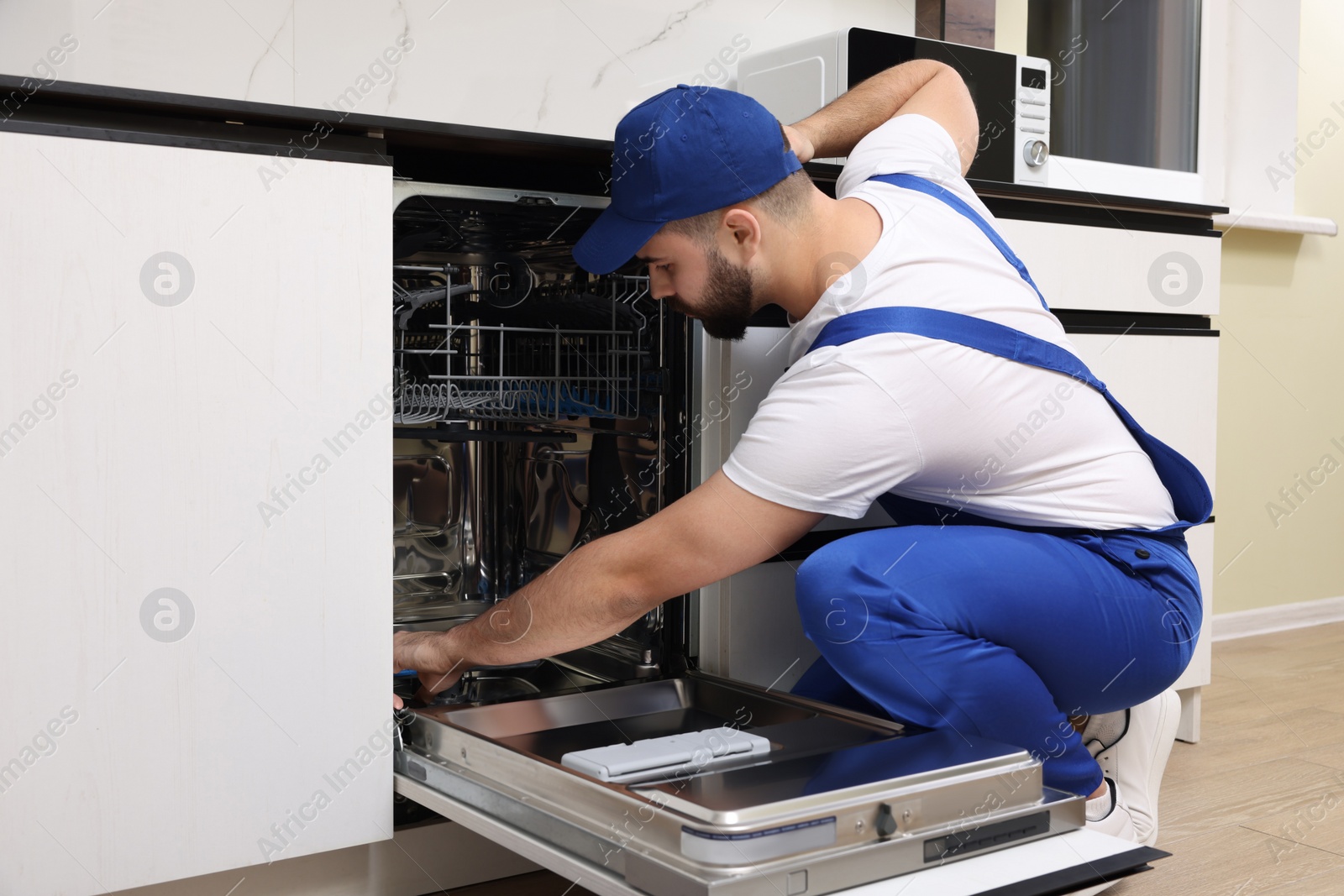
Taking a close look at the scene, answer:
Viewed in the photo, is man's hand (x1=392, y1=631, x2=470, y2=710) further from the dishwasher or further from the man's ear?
the man's ear

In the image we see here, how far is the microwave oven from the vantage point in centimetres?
168

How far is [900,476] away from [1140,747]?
0.63m

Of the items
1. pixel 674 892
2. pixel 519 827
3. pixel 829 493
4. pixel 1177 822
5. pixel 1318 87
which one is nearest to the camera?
pixel 674 892

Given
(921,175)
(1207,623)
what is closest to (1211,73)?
(1207,623)

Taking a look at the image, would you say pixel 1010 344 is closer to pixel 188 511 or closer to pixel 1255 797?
pixel 188 511

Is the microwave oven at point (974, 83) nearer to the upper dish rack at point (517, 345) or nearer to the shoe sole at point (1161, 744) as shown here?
the upper dish rack at point (517, 345)

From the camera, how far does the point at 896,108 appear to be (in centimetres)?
153

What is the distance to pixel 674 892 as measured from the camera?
0.82m

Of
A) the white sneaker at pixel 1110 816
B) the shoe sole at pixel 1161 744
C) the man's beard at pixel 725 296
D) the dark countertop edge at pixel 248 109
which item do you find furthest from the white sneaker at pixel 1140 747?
the dark countertop edge at pixel 248 109

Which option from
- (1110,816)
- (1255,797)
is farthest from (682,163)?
(1255,797)

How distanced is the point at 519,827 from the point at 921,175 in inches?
33.7

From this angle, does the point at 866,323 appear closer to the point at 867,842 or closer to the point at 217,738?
the point at 867,842

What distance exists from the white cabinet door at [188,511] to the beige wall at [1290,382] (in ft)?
7.56

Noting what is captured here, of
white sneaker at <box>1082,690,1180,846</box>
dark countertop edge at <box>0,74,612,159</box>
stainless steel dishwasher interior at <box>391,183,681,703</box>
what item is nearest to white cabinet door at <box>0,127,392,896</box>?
dark countertop edge at <box>0,74,612,159</box>
